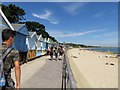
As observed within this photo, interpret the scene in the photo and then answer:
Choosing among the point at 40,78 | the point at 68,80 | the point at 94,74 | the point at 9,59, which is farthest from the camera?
the point at 94,74

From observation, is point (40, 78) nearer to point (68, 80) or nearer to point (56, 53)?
point (68, 80)

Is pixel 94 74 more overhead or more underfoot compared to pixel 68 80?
more underfoot

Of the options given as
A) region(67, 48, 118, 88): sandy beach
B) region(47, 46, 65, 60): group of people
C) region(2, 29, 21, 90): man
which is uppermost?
region(2, 29, 21, 90): man

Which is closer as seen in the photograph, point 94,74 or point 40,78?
point 40,78

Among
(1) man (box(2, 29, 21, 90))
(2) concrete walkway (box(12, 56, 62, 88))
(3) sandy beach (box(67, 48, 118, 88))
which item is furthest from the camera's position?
(3) sandy beach (box(67, 48, 118, 88))

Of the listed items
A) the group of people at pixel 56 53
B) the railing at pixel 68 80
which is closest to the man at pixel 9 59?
the railing at pixel 68 80

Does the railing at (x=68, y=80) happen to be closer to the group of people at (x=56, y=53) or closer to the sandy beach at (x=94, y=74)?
the sandy beach at (x=94, y=74)

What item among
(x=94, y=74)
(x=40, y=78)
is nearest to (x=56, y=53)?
(x=94, y=74)

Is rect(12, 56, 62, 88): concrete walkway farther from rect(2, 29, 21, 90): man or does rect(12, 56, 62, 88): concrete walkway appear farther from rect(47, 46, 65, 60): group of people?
rect(47, 46, 65, 60): group of people

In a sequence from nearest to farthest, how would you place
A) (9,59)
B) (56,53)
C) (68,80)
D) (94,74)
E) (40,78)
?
(9,59) < (68,80) < (40,78) < (94,74) < (56,53)

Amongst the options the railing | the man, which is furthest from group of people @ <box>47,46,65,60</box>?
the man

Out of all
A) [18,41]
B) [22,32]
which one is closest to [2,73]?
[18,41]

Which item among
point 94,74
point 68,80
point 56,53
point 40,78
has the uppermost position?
point 68,80

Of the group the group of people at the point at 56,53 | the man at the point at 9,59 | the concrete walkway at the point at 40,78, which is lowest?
the concrete walkway at the point at 40,78
